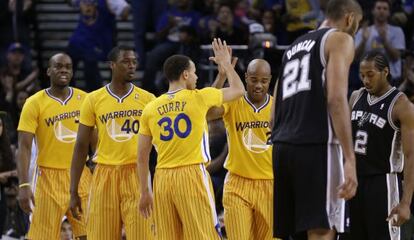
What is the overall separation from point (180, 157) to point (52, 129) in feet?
7.31

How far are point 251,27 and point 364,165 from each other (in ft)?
21.5

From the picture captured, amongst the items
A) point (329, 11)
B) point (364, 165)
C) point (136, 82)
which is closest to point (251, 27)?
point (136, 82)

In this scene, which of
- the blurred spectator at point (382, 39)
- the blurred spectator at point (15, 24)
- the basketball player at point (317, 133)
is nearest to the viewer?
the basketball player at point (317, 133)

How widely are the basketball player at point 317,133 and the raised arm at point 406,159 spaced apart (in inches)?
64.3

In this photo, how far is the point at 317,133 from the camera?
8133 mm

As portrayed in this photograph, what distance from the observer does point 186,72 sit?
10.1 meters

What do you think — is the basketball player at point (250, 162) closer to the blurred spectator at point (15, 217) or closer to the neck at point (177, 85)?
the neck at point (177, 85)

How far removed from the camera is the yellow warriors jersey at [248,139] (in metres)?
10.9

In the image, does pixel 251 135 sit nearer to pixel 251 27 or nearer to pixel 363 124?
pixel 363 124

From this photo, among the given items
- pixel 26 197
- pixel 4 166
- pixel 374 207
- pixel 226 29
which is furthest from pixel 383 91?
pixel 226 29

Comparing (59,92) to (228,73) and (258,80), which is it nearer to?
(258,80)

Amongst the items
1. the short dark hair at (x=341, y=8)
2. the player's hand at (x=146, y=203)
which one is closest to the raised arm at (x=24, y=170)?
the player's hand at (x=146, y=203)

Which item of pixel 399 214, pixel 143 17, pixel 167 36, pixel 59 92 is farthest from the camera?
pixel 143 17

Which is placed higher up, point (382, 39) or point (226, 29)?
point (226, 29)
